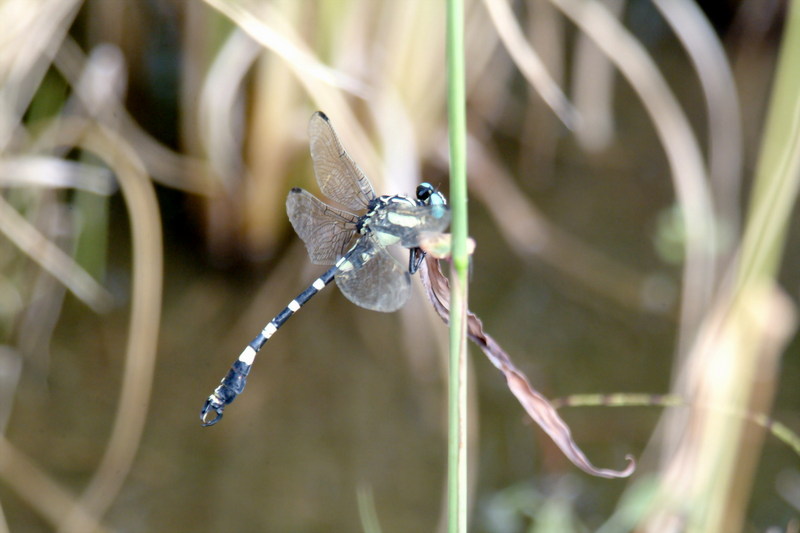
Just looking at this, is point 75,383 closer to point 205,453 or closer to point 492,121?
point 205,453

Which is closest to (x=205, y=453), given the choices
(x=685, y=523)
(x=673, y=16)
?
(x=685, y=523)

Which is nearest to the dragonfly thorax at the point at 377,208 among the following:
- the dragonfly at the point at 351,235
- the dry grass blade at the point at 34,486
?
the dragonfly at the point at 351,235

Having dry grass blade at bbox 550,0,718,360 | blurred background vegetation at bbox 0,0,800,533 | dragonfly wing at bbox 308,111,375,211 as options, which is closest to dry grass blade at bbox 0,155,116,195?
blurred background vegetation at bbox 0,0,800,533

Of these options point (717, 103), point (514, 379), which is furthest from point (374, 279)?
point (717, 103)

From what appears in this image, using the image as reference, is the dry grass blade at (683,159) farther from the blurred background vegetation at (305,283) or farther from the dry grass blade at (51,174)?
the dry grass blade at (51,174)

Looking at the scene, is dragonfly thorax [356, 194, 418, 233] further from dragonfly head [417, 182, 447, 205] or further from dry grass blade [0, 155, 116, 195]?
dry grass blade [0, 155, 116, 195]

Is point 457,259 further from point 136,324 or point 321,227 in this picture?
point 136,324
